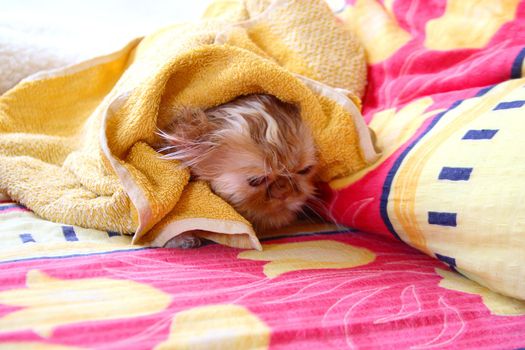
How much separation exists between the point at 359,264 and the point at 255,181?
0.33 meters

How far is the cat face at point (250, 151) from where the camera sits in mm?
1310

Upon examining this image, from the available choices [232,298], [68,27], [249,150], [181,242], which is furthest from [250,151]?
[68,27]

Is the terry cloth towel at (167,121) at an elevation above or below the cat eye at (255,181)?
above

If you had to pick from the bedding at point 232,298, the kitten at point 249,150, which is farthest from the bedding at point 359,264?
the kitten at point 249,150

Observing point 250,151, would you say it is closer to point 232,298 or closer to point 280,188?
point 280,188

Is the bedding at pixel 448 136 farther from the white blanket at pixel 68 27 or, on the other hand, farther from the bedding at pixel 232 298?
the white blanket at pixel 68 27

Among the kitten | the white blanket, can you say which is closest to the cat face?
the kitten

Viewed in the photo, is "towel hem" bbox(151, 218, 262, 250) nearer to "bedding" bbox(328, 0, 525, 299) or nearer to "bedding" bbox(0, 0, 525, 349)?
"bedding" bbox(0, 0, 525, 349)

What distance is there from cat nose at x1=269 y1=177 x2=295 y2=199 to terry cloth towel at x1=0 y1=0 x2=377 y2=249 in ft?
0.36

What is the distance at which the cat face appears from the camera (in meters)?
1.31

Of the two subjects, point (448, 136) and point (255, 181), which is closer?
point (448, 136)

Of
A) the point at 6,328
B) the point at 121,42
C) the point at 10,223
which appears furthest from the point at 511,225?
the point at 121,42

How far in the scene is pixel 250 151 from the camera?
132 centimetres

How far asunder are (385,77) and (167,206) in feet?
2.50
